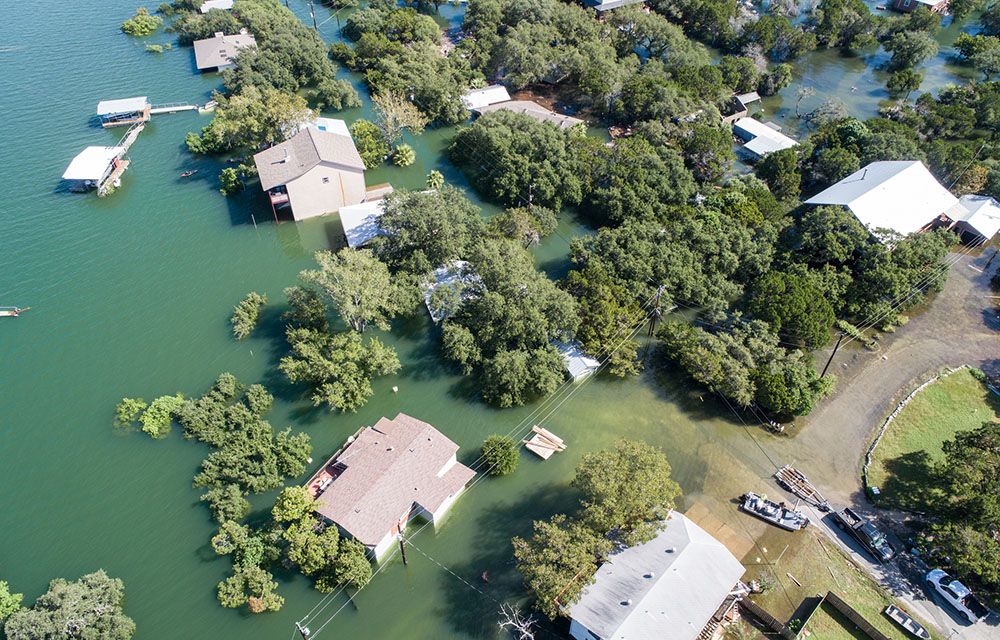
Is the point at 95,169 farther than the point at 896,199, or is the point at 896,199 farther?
the point at 95,169

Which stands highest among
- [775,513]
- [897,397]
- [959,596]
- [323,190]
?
[323,190]

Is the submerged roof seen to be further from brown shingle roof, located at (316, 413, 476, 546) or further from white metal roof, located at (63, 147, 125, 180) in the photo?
brown shingle roof, located at (316, 413, 476, 546)

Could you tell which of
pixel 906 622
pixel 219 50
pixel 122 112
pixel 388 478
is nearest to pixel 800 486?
pixel 906 622

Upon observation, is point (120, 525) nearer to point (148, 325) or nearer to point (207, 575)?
point (207, 575)

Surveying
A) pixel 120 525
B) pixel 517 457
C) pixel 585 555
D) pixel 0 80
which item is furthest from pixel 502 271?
pixel 0 80

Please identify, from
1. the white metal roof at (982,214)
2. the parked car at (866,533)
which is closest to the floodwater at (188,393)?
the parked car at (866,533)

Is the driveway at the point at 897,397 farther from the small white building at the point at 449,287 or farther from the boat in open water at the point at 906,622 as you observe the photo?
the small white building at the point at 449,287

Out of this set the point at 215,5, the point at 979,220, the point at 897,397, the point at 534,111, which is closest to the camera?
the point at 897,397

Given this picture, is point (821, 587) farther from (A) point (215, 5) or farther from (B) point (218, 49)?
(A) point (215, 5)
